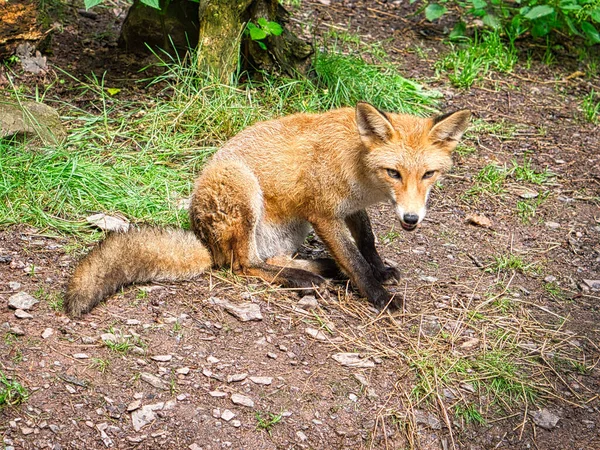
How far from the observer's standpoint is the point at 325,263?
516cm

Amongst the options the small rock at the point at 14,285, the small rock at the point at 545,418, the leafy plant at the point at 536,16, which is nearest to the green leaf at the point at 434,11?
the leafy plant at the point at 536,16

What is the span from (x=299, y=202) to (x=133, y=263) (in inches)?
46.8

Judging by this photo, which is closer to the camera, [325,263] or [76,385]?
[76,385]

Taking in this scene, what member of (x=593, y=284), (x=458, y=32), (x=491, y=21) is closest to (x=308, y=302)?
(x=593, y=284)

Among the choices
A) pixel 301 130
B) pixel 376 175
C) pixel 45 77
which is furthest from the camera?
pixel 45 77

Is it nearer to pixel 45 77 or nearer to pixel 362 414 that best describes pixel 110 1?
pixel 45 77

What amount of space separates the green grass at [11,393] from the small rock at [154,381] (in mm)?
590

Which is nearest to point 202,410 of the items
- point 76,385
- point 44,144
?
point 76,385

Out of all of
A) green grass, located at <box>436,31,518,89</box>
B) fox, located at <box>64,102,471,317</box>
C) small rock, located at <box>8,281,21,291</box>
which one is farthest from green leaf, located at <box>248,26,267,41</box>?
small rock, located at <box>8,281,21,291</box>

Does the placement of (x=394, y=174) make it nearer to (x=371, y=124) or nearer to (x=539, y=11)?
(x=371, y=124)

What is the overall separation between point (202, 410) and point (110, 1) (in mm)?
5600

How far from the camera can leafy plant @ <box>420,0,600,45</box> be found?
7.74 meters

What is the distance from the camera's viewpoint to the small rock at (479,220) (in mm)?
5859

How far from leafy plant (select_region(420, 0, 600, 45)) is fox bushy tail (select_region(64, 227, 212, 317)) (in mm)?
4633
